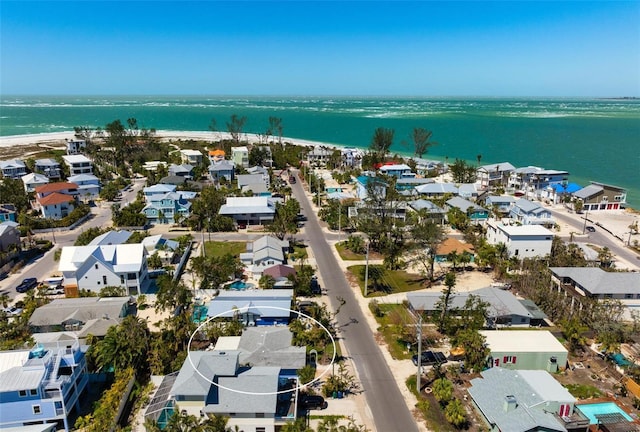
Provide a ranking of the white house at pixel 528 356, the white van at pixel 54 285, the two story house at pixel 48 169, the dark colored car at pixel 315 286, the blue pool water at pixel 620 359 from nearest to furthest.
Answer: the white house at pixel 528 356
the blue pool water at pixel 620 359
the dark colored car at pixel 315 286
the white van at pixel 54 285
the two story house at pixel 48 169

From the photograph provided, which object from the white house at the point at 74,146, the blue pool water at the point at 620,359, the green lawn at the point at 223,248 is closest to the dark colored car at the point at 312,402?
the blue pool water at the point at 620,359

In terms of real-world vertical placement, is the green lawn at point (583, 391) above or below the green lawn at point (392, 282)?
below

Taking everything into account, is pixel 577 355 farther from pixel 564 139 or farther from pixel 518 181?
pixel 564 139

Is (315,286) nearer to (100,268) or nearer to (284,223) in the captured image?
(284,223)

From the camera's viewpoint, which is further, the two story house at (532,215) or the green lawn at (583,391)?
the two story house at (532,215)

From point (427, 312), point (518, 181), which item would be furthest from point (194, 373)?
point (518, 181)

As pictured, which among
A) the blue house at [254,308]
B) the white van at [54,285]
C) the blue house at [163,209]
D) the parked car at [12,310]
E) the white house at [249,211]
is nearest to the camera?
the blue house at [254,308]

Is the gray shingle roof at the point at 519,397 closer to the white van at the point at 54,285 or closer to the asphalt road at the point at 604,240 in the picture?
the asphalt road at the point at 604,240
